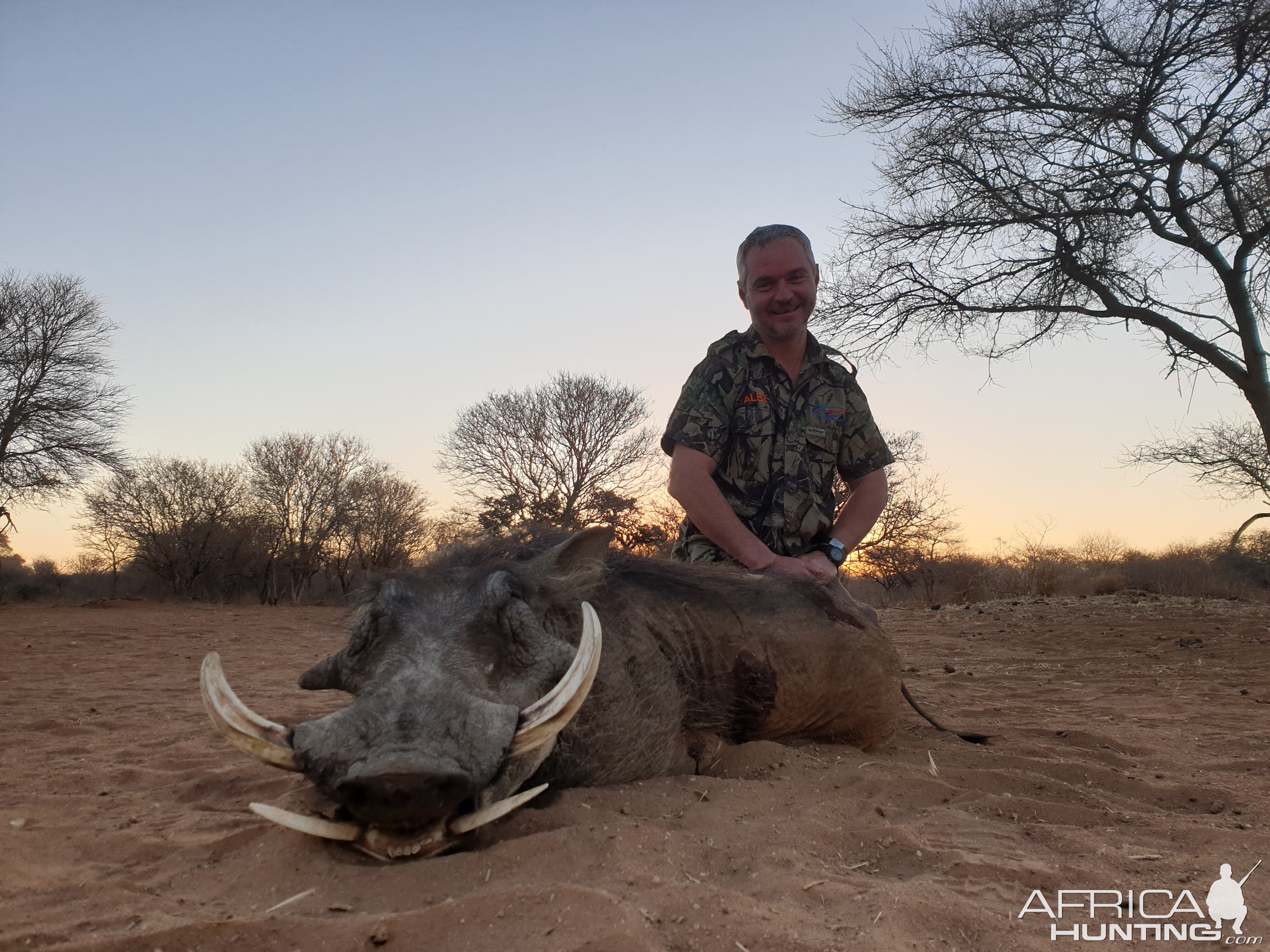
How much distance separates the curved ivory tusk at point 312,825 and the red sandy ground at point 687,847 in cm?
9

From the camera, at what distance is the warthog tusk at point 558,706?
2035 mm

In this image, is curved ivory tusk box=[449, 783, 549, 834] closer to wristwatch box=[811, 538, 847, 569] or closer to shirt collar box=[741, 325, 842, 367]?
wristwatch box=[811, 538, 847, 569]

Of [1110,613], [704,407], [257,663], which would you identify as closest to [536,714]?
[704,407]

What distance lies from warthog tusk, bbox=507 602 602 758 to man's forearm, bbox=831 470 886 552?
228 cm

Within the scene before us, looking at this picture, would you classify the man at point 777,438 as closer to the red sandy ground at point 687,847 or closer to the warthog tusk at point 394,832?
the red sandy ground at point 687,847

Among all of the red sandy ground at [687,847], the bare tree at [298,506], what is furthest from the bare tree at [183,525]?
the red sandy ground at [687,847]

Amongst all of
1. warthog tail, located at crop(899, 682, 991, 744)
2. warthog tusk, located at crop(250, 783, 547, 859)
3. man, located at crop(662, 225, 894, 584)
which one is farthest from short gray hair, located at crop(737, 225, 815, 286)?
warthog tusk, located at crop(250, 783, 547, 859)

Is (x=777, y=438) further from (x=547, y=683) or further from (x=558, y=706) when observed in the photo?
(x=558, y=706)

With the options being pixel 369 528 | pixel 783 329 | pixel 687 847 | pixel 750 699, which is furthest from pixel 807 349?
pixel 369 528

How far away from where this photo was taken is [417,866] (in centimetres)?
186

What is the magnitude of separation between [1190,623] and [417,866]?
12.1 m

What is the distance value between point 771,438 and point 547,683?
211 cm

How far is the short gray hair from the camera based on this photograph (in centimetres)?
441

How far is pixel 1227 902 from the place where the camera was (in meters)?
1.76
